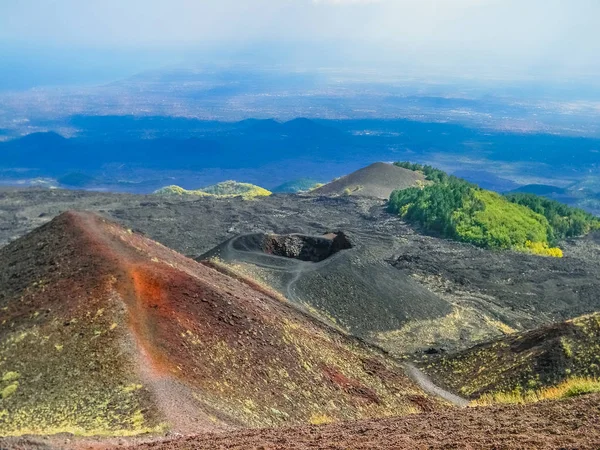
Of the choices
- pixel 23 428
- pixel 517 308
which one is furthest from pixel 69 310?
pixel 517 308

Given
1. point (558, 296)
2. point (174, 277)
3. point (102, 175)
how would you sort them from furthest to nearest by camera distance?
point (102, 175), point (558, 296), point (174, 277)

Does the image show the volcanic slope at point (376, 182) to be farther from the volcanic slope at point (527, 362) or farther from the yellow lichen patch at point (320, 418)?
the yellow lichen patch at point (320, 418)

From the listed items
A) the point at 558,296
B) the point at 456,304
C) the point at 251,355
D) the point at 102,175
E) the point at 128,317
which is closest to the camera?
the point at 128,317

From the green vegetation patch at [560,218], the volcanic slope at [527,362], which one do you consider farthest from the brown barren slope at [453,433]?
the green vegetation patch at [560,218]

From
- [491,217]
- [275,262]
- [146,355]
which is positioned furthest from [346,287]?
[491,217]

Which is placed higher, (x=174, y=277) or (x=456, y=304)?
(x=174, y=277)

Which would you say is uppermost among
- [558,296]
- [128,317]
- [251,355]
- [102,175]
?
[128,317]

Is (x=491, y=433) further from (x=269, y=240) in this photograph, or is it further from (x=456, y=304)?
(x=269, y=240)
